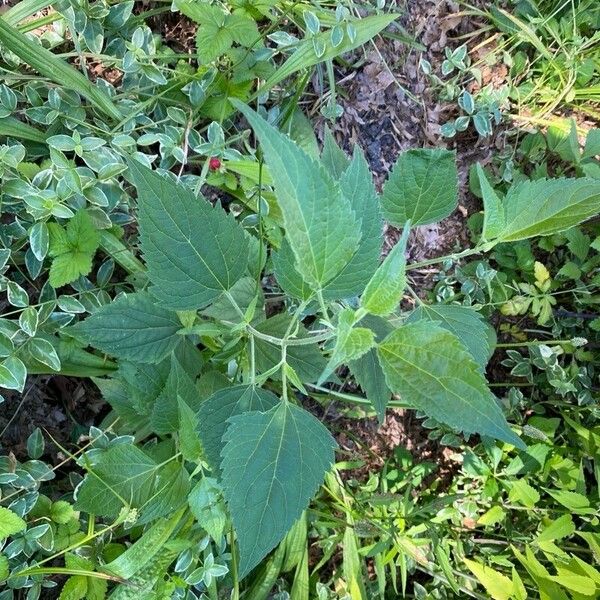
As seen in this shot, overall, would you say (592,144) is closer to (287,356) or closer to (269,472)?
(287,356)

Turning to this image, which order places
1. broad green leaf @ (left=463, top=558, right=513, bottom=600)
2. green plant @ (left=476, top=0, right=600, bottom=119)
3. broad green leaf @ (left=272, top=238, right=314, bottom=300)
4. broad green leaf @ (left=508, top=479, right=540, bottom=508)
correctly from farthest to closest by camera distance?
green plant @ (left=476, top=0, right=600, bottom=119) < broad green leaf @ (left=508, top=479, right=540, bottom=508) < broad green leaf @ (left=463, top=558, right=513, bottom=600) < broad green leaf @ (left=272, top=238, right=314, bottom=300)

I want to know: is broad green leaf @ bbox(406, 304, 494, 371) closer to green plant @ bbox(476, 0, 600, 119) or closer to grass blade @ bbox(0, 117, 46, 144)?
grass blade @ bbox(0, 117, 46, 144)

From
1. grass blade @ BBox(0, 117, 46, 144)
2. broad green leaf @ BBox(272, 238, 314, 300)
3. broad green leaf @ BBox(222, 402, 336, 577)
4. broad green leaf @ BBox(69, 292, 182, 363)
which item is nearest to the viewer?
broad green leaf @ BBox(222, 402, 336, 577)

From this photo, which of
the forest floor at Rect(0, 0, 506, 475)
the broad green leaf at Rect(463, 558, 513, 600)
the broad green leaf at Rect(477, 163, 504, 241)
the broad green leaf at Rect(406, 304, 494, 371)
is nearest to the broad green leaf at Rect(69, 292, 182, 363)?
the broad green leaf at Rect(406, 304, 494, 371)

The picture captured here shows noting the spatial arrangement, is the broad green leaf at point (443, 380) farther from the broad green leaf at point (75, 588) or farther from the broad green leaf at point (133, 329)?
the broad green leaf at point (75, 588)

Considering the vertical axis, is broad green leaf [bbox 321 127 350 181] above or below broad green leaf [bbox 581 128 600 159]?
above

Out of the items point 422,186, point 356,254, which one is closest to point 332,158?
point 422,186
